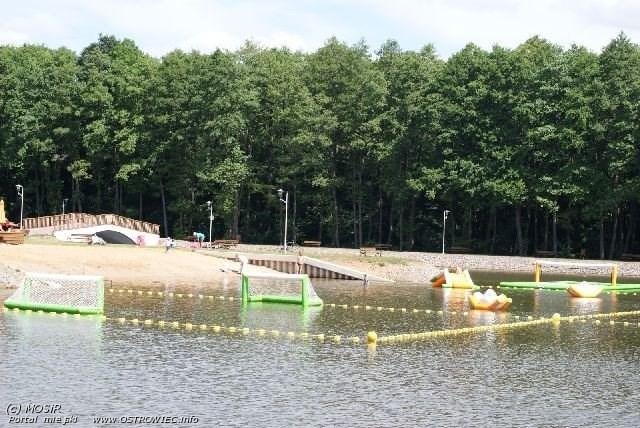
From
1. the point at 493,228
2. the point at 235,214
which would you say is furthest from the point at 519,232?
the point at 235,214

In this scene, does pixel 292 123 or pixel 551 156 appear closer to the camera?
pixel 551 156

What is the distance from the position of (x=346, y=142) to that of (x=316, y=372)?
94998 mm

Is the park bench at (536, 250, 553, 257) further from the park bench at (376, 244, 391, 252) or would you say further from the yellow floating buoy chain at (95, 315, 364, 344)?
the yellow floating buoy chain at (95, 315, 364, 344)

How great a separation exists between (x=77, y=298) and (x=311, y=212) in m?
83.9

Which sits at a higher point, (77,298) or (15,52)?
(15,52)

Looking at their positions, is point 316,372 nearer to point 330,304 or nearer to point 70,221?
point 330,304


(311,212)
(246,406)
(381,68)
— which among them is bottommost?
(246,406)

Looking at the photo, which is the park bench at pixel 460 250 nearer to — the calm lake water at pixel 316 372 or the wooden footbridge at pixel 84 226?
the wooden footbridge at pixel 84 226

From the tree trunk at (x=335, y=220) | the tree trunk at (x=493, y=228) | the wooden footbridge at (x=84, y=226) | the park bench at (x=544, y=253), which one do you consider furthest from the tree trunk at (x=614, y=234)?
the wooden footbridge at (x=84, y=226)

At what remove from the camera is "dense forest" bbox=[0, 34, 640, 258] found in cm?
11269

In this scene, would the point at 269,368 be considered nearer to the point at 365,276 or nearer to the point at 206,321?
the point at 206,321

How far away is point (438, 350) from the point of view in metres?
42.3

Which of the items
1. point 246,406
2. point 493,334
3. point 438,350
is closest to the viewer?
point 246,406

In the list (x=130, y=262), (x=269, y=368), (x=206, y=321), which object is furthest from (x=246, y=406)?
(x=130, y=262)
